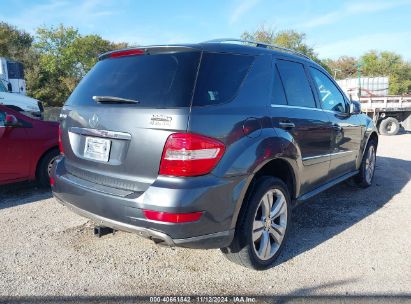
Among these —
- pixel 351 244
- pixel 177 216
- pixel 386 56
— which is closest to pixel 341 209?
pixel 351 244

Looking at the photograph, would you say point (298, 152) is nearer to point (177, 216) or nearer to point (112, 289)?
point (177, 216)

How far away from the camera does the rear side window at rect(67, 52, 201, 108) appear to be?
2531mm

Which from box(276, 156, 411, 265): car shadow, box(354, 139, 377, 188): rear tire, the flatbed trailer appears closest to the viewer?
box(276, 156, 411, 265): car shadow

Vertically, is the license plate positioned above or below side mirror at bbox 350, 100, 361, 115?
below

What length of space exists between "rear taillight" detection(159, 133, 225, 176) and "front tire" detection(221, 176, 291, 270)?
623 mm

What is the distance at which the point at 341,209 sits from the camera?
4797 millimetres

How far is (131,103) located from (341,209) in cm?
339

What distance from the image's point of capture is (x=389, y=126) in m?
15.6

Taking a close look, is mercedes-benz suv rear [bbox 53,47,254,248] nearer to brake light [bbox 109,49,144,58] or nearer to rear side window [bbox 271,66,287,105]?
brake light [bbox 109,49,144,58]

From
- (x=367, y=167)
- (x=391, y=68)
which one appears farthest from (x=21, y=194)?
(x=391, y=68)

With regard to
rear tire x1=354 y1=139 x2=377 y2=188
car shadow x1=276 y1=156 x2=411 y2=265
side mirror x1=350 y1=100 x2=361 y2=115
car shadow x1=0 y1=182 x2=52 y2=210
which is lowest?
car shadow x1=276 y1=156 x2=411 y2=265

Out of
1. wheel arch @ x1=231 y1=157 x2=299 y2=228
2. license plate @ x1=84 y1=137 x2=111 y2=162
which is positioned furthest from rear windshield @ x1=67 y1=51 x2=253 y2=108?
wheel arch @ x1=231 y1=157 x2=299 y2=228

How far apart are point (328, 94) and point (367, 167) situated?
201cm

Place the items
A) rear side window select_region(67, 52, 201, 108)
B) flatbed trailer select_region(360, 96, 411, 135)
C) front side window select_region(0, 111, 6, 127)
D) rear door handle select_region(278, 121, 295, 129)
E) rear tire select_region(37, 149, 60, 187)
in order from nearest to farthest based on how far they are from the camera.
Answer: rear side window select_region(67, 52, 201, 108), rear door handle select_region(278, 121, 295, 129), front side window select_region(0, 111, 6, 127), rear tire select_region(37, 149, 60, 187), flatbed trailer select_region(360, 96, 411, 135)
